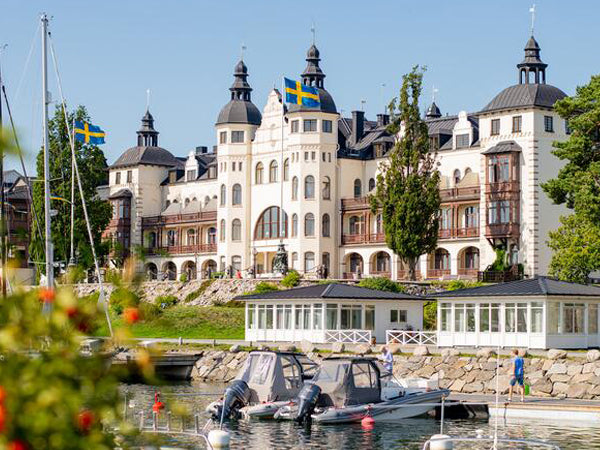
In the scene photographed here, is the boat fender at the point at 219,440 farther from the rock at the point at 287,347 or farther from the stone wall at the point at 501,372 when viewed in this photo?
the rock at the point at 287,347

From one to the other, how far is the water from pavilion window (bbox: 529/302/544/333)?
1465 cm

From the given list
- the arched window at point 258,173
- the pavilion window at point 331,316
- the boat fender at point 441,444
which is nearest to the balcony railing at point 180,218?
the arched window at point 258,173

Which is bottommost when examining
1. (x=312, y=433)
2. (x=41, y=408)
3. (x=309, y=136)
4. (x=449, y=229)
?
(x=312, y=433)

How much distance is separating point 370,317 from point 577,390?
→ 20.4 metres

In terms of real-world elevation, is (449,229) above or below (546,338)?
above

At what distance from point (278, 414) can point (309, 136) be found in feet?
187

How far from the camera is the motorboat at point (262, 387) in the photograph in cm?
3459

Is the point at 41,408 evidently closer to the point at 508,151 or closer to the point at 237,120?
the point at 508,151

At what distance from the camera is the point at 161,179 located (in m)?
111

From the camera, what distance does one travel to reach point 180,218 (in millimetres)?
105312

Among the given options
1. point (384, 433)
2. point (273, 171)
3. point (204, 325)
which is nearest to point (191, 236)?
point (273, 171)

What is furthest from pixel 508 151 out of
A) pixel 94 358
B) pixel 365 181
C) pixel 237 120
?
pixel 94 358

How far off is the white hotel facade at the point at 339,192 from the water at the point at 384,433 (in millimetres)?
43550

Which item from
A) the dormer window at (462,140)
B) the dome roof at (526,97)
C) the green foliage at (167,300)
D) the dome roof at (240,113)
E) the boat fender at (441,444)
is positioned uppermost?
the dome roof at (240,113)
